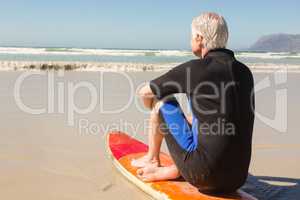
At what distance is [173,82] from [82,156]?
187cm

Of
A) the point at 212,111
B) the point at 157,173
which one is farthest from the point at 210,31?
the point at 157,173

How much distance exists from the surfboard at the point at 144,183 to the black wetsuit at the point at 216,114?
0.10 meters

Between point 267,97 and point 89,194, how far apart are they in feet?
19.5

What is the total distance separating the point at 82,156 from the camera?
4.34 metres

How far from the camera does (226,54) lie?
9.00ft

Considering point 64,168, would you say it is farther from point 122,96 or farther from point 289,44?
point 289,44

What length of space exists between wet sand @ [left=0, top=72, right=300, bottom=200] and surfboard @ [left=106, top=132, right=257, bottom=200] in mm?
83

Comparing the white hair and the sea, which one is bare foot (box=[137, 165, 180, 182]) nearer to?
the white hair

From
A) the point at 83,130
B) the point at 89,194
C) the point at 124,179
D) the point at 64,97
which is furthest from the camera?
the point at 64,97

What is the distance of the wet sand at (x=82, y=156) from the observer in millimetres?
3368

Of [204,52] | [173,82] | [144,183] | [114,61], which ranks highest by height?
[204,52]

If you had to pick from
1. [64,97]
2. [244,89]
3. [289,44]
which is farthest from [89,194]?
[289,44]

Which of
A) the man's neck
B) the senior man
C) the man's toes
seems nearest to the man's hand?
the senior man

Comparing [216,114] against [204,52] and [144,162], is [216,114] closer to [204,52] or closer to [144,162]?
[204,52]
